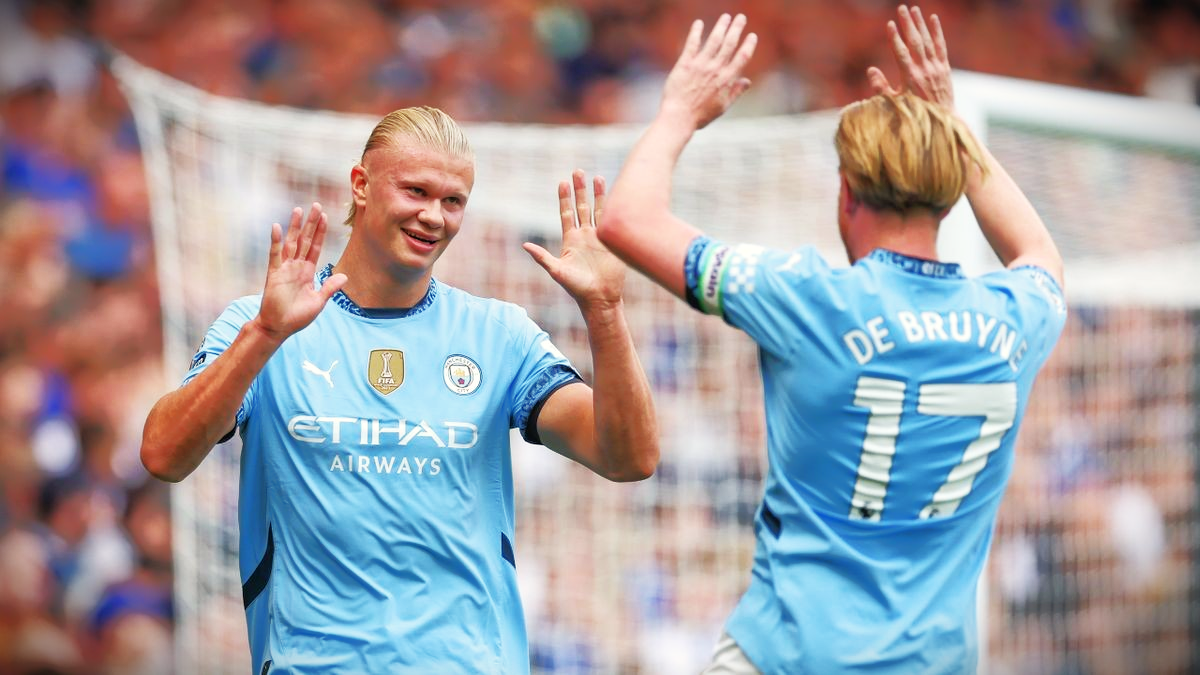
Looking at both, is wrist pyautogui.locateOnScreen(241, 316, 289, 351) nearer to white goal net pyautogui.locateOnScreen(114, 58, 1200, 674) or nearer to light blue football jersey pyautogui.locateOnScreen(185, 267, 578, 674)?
light blue football jersey pyautogui.locateOnScreen(185, 267, 578, 674)

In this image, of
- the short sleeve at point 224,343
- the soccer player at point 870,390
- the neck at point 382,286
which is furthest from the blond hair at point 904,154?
the short sleeve at point 224,343

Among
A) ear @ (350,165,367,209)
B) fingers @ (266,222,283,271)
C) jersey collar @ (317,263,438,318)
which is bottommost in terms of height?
jersey collar @ (317,263,438,318)

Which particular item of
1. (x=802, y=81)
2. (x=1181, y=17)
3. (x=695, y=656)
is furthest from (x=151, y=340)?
(x=1181, y=17)

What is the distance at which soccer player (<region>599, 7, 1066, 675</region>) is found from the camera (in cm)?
251

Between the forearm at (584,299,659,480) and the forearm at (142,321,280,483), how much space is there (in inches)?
26.2

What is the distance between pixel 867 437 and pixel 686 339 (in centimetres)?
421

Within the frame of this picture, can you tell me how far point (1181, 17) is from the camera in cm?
963

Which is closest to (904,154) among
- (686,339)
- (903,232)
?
(903,232)

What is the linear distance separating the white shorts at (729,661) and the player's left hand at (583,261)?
738mm

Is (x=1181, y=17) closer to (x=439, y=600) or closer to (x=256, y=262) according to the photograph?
(x=256, y=262)

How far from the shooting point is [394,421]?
3.02 metres

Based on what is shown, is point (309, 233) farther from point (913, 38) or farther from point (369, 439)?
point (913, 38)

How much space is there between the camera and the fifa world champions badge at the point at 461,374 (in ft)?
10.2

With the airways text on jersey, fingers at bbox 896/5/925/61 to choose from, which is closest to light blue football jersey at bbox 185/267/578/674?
the airways text on jersey
